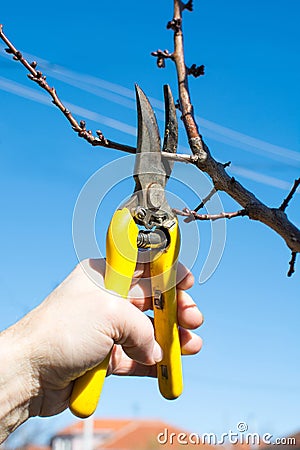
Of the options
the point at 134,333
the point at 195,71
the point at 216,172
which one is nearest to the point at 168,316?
the point at 134,333

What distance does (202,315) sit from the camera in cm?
195

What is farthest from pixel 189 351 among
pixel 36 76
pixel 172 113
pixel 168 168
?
pixel 36 76

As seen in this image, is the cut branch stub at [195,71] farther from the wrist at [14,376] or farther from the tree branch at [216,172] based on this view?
the wrist at [14,376]

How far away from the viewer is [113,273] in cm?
170

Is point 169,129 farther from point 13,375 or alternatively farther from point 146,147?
point 13,375

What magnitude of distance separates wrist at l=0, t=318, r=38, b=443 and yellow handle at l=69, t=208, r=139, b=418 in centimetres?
13

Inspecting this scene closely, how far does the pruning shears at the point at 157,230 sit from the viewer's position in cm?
175

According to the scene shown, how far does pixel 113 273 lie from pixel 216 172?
36 centimetres

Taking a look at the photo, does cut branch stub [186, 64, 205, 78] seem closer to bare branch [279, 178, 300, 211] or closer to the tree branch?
the tree branch

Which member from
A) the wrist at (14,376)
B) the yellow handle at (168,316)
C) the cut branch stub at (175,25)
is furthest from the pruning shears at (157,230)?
the wrist at (14,376)

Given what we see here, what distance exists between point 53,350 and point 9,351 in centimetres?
13

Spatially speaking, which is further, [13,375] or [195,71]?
[195,71]

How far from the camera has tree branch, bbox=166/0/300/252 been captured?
170 cm

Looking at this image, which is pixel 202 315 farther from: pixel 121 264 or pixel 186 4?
pixel 186 4
